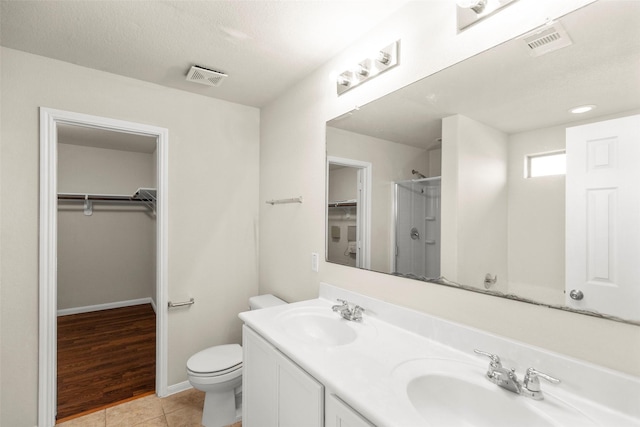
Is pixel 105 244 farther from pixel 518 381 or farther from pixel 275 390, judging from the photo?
pixel 518 381

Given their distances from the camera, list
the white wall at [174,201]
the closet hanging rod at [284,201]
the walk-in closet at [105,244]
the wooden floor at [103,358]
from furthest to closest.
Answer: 1. the walk-in closet at [105,244]
2. the wooden floor at [103,358]
3. the closet hanging rod at [284,201]
4. the white wall at [174,201]

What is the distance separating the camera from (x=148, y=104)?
221 centimetres

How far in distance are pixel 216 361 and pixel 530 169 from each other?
2.05 meters

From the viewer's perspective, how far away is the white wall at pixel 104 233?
3957 mm

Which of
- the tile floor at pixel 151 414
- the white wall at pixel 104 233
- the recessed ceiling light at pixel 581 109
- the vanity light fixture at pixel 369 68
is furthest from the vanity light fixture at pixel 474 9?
the white wall at pixel 104 233

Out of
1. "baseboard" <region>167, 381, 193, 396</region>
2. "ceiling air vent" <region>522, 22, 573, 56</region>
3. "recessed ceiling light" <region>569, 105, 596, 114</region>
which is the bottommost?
"baseboard" <region>167, 381, 193, 396</region>

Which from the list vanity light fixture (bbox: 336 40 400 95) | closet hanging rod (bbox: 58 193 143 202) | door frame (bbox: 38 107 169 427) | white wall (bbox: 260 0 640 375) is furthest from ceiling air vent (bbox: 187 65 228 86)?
closet hanging rod (bbox: 58 193 143 202)

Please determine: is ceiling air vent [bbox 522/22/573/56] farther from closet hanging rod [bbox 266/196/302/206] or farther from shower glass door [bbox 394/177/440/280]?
closet hanging rod [bbox 266/196/302/206]

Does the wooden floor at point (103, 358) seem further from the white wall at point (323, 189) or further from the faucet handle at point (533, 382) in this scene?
the faucet handle at point (533, 382)

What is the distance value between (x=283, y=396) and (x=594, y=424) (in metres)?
0.99

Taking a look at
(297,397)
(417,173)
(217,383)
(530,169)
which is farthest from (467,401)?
(217,383)

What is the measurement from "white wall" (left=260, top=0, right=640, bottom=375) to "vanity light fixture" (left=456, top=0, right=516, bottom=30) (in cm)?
3

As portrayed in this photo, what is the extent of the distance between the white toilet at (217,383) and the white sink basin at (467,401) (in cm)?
134

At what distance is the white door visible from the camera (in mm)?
787
